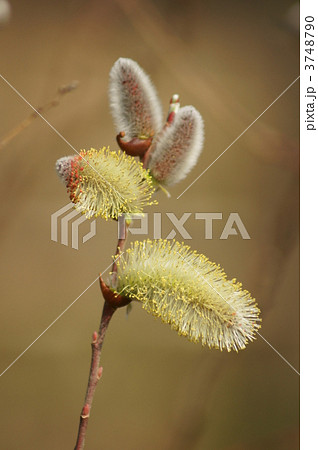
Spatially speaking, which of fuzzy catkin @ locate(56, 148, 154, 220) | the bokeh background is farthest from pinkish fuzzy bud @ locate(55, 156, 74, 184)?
the bokeh background

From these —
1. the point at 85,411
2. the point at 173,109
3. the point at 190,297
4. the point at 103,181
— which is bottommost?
the point at 85,411

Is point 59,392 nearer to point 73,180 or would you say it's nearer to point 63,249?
point 63,249

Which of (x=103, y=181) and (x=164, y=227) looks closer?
(x=103, y=181)

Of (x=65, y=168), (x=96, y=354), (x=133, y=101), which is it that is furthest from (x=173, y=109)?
(x=96, y=354)

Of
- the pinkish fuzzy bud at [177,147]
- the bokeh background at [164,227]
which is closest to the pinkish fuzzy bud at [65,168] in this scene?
the pinkish fuzzy bud at [177,147]

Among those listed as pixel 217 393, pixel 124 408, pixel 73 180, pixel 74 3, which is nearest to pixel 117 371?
pixel 124 408

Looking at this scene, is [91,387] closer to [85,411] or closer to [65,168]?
[85,411]

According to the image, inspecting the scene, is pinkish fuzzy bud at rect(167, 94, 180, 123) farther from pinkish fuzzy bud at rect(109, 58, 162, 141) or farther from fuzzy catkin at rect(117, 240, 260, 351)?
fuzzy catkin at rect(117, 240, 260, 351)
